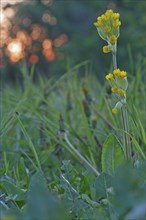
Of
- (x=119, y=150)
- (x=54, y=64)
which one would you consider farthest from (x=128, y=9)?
(x=119, y=150)

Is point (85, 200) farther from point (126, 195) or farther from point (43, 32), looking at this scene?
point (43, 32)

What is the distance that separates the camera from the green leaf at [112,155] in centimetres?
94

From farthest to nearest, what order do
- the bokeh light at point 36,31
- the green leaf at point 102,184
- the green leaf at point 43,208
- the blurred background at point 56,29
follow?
the bokeh light at point 36,31 → the blurred background at point 56,29 → the green leaf at point 102,184 → the green leaf at point 43,208

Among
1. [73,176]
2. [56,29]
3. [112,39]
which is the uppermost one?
[56,29]

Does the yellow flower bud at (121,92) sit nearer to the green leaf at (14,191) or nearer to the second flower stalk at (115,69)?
the second flower stalk at (115,69)

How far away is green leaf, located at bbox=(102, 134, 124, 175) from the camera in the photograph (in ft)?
3.07

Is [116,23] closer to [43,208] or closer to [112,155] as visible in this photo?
[112,155]

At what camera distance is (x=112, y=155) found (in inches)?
37.3

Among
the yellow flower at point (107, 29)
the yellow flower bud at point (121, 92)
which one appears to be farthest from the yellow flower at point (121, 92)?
the yellow flower at point (107, 29)

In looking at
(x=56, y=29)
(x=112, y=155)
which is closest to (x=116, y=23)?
(x=112, y=155)

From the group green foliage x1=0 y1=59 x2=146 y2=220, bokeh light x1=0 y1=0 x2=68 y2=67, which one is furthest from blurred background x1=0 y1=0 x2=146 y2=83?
green foliage x1=0 y1=59 x2=146 y2=220

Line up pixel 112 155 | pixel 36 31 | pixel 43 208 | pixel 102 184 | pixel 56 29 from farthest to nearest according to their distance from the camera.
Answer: pixel 36 31 → pixel 56 29 → pixel 112 155 → pixel 102 184 → pixel 43 208

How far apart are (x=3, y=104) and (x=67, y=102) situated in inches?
14.8

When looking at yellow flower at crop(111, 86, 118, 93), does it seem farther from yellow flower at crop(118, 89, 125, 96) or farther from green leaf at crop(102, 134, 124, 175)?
green leaf at crop(102, 134, 124, 175)
